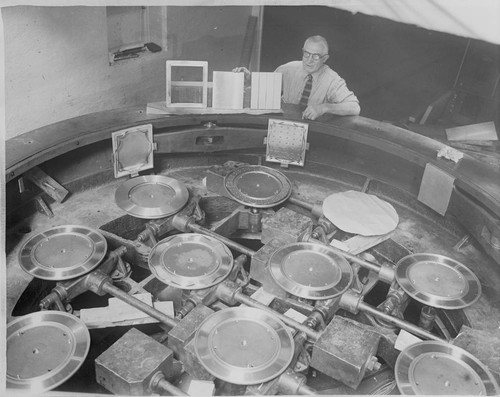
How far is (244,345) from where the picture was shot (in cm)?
302

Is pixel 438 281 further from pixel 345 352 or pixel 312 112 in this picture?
pixel 312 112

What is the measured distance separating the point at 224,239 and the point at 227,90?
56.8 inches

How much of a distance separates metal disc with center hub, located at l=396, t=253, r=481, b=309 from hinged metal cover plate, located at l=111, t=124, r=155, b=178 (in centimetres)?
229

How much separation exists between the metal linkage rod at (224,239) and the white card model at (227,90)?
1.21 metres

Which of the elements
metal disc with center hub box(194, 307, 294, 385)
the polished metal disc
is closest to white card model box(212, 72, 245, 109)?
the polished metal disc

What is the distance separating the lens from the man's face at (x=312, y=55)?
17.1 feet

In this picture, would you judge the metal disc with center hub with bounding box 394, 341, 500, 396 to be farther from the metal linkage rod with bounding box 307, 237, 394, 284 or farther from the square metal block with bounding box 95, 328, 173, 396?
the square metal block with bounding box 95, 328, 173, 396

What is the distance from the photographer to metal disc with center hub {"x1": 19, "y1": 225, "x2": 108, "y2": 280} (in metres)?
3.49

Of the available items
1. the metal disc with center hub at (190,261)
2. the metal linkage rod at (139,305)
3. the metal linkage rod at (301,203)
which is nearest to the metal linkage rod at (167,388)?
the metal linkage rod at (139,305)

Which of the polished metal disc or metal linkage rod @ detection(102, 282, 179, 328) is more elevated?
the polished metal disc

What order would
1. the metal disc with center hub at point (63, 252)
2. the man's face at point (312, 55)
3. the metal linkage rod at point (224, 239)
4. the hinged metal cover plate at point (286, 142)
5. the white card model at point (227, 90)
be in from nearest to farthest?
the metal disc with center hub at point (63, 252)
the metal linkage rod at point (224, 239)
the white card model at point (227, 90)
the hinged metal cover plate at point (286, 142)
the man's face at point (312, 55)

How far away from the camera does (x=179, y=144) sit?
185 inches

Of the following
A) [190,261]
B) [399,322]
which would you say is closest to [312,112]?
[190,261]

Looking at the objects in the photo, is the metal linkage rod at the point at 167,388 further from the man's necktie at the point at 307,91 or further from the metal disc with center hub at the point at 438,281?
the man's necktie at the point at 307,91
